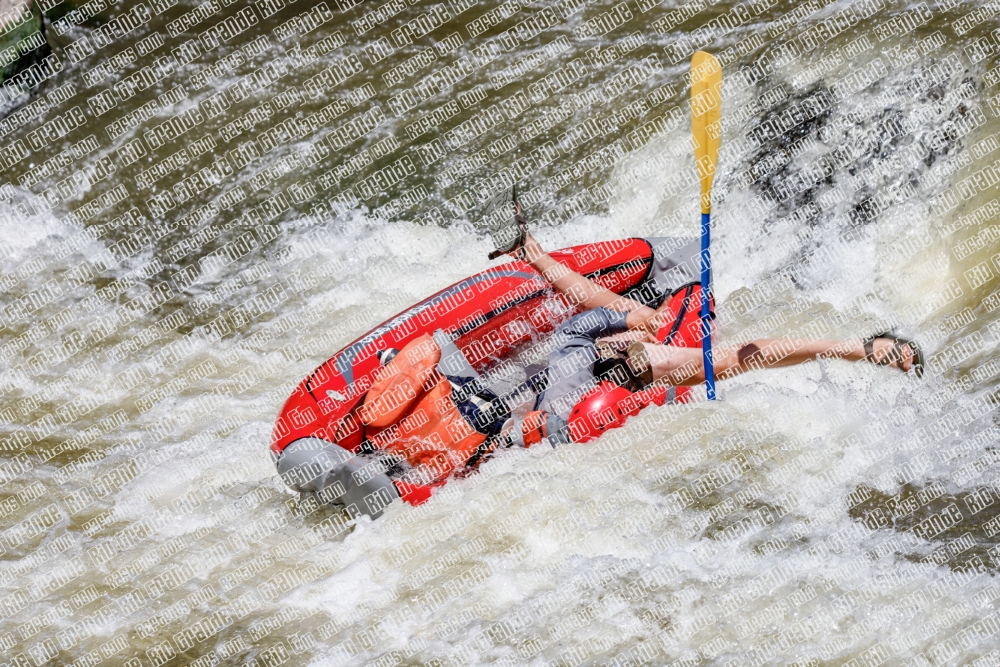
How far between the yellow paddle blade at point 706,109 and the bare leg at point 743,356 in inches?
23.1

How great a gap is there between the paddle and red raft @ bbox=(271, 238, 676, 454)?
767mm

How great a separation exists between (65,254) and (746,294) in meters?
4.18

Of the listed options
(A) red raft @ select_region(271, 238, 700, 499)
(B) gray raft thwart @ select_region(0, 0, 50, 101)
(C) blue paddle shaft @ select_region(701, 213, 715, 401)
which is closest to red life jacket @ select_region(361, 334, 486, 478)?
(A) red raft @ select_region(271, 238, 700, 499)

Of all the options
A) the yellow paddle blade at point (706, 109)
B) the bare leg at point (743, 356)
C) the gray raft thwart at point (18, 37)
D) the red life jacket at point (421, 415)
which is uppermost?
the gray raft thwart at point (18, 37)

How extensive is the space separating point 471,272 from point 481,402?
1878 mm

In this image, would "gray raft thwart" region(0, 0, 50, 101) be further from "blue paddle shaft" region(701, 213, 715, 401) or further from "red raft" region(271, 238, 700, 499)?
"blue paddle shaft" region(701, 213, 715, 401)

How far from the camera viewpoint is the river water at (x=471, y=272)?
10.7 feet

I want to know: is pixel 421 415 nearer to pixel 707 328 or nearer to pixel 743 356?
pixel 707 328

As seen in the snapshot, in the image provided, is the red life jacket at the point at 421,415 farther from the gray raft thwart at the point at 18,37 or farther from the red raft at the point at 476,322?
the gray raft thwart at the point at 18,37

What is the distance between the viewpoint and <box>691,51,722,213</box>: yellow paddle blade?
9.52 ft

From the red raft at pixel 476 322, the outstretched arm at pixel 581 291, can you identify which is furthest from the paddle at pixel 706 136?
the red raft at pixel 476 322

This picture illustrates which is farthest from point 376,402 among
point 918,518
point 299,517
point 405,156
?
point 405,156

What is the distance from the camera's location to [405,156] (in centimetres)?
568

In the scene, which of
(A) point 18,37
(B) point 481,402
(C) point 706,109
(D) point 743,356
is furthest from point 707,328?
(A) point 18,37
